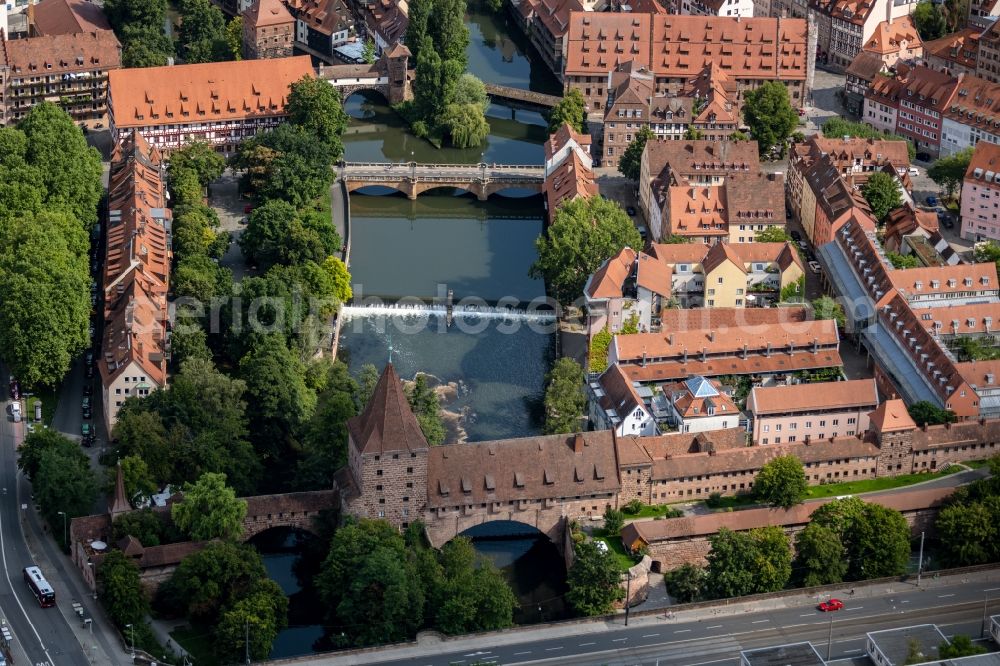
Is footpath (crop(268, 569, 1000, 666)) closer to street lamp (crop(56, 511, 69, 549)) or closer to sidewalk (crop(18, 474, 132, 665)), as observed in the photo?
sidewalk (crop(18, 474, 132, 665))

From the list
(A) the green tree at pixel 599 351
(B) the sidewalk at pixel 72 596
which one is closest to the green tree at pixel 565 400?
(A) the green tree at pixel 599 351

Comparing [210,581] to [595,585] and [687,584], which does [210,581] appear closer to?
[595,585]

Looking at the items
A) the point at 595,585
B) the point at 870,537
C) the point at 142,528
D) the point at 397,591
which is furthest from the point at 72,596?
the point at 870,537

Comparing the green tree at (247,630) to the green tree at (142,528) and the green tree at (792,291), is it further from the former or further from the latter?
the green tree at (792,291)

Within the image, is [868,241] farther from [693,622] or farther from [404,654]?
[404,654]

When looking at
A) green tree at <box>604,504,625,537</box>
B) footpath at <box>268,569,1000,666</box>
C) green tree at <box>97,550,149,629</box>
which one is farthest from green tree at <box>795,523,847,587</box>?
green tree at <box>97,550,149,629</box>
